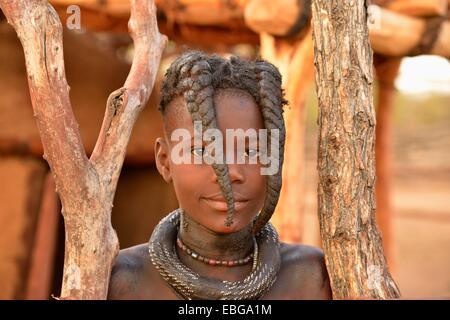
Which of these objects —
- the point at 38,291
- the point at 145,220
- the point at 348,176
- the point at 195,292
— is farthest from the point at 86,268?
the point at 145,220

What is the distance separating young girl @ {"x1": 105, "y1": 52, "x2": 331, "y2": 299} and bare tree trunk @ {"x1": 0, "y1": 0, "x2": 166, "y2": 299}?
20cm

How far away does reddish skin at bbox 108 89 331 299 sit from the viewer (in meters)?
2.27

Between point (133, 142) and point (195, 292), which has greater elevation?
point (133, 142)

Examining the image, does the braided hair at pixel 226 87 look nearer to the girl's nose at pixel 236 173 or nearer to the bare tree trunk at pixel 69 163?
the girl's nose at pixel 236 173

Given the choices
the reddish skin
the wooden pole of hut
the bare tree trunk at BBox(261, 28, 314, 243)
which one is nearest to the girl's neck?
the reddish skin

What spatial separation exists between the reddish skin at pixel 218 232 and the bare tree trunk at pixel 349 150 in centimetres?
18

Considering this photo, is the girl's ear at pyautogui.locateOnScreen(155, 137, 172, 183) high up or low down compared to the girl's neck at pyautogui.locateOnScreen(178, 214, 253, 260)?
up

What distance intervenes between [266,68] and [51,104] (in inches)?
24.6

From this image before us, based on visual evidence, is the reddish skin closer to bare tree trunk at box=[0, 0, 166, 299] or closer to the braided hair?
the braided hair

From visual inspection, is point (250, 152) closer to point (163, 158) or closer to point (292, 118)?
point (163, 158)

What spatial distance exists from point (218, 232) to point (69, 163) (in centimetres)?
50

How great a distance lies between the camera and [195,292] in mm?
2283

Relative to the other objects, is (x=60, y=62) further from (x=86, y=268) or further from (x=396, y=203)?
(x=396, y=203)

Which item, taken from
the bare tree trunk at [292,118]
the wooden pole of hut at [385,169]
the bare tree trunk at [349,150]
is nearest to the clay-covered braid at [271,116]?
the bare tree trunk at [349,150]
